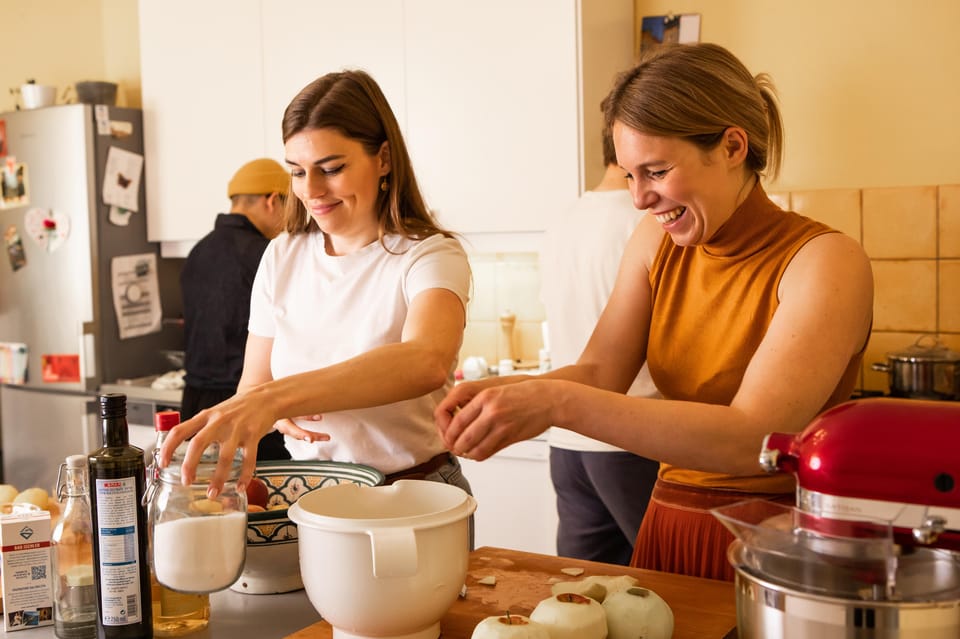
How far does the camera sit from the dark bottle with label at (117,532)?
1116 mm

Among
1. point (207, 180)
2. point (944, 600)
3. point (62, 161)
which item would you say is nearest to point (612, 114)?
point (944, 600)

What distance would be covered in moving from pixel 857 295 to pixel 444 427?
0.55m

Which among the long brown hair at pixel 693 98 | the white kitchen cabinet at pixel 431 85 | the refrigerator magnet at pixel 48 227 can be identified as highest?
the white kitchen cabinet at pixel 431 85

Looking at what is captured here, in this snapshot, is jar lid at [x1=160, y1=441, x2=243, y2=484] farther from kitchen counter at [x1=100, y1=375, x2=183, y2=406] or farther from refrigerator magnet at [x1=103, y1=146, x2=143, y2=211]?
refrigerator magnet at [x1=103, y1=146, x2=143, y2=211]

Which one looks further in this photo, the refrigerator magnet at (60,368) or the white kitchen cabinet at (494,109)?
the refrigerator magnet at (60,368)

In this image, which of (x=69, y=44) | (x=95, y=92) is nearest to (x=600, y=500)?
(x=95, y=92)

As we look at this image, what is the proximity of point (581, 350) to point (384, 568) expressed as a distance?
4.88ft

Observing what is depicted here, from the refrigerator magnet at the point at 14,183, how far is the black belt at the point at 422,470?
2832 mm

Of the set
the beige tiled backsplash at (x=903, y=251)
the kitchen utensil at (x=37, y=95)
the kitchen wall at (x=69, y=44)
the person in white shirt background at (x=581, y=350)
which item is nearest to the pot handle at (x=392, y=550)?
the person in white shirt background at (x=581, y=350)

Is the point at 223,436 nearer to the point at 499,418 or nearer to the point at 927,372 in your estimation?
the point at 499,418

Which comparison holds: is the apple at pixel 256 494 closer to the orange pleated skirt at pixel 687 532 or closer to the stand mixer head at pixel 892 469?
the orange pleated skirt at pixel 687 532

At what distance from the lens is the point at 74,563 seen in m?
1.19

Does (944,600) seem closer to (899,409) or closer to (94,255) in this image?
(899,409)

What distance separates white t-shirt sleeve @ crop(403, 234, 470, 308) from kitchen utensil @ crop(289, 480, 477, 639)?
1.91 ft
